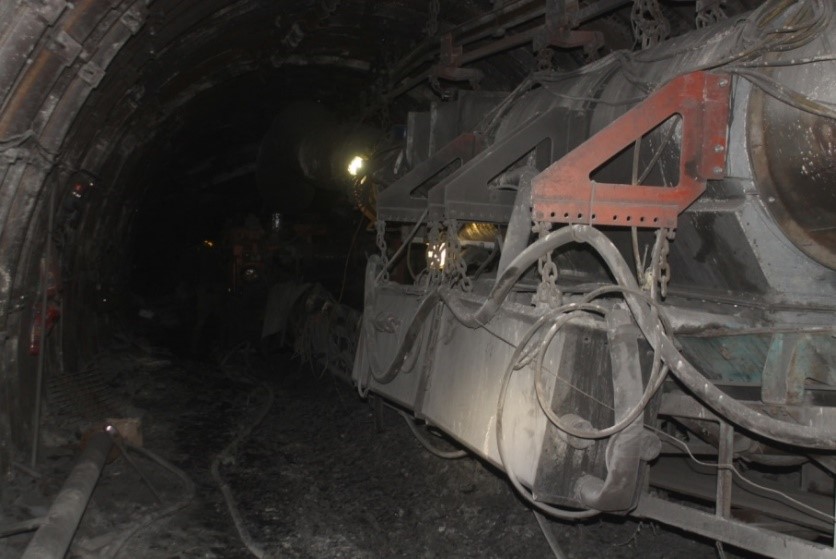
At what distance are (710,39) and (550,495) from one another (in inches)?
105

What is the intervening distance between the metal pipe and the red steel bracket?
341 centimetres

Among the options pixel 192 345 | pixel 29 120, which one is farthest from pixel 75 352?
pixel 192 345

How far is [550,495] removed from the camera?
3738 millimetres

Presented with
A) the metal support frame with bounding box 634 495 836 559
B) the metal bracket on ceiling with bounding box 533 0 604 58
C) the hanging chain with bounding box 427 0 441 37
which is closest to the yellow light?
the hanging chain with bounding box 427 0 441 37

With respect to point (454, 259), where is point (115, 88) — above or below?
above

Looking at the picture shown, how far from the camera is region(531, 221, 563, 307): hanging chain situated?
12.3 ft

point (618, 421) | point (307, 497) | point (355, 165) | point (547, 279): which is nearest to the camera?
point (618, 421)

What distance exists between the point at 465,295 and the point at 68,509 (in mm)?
2996

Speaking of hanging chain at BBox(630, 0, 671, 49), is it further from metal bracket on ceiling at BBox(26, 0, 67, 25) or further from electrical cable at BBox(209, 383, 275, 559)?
electrical cable at BBox(209, 383, 275, 559)

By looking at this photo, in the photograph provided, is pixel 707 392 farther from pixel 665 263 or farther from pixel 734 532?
pixel 734 532

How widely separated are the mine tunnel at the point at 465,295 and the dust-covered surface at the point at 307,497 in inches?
1.5

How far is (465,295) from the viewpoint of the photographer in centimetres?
505

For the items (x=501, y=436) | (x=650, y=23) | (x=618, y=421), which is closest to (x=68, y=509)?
(x=501, y=436)

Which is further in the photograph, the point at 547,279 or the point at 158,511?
the point at 158,511
